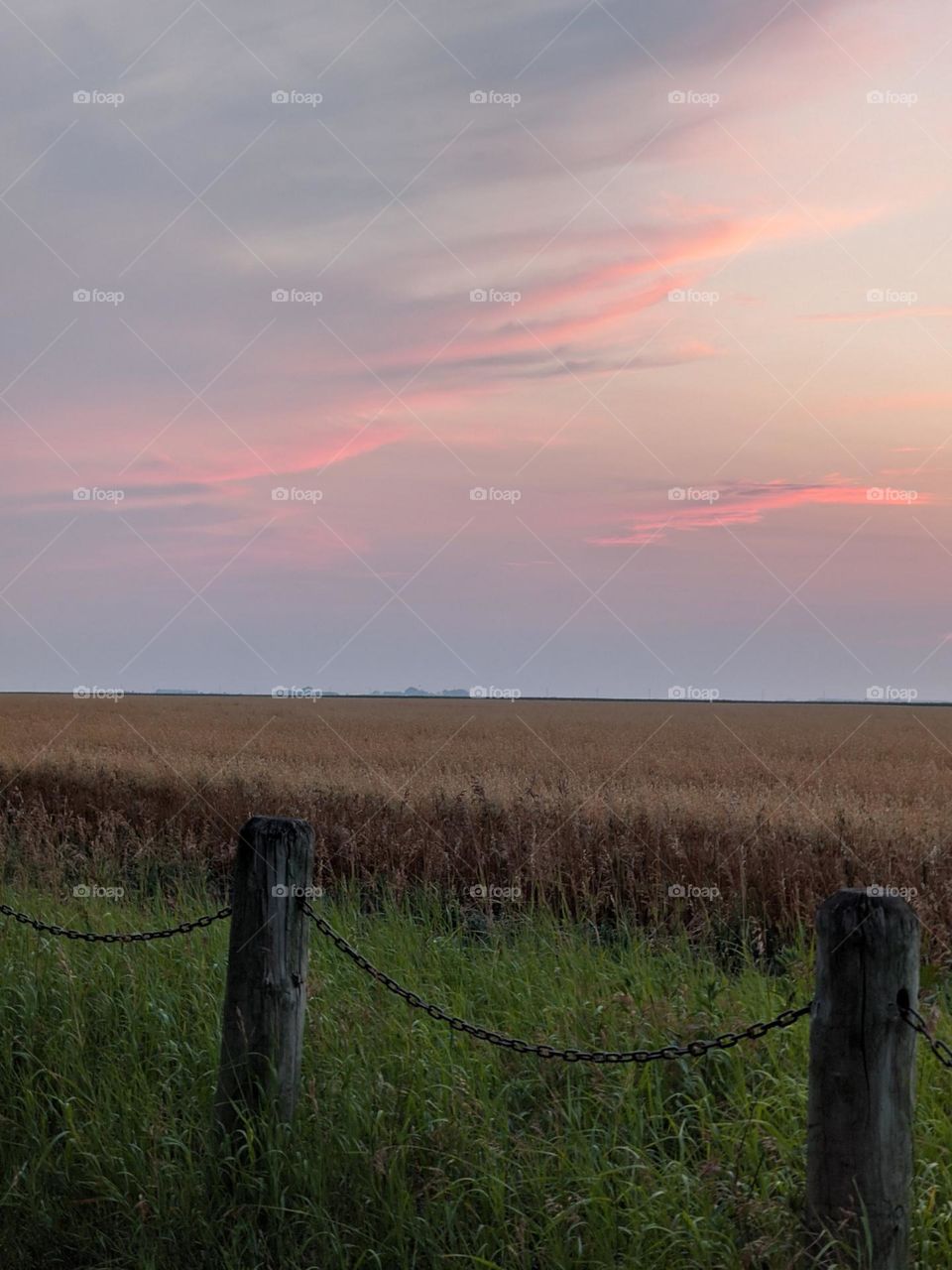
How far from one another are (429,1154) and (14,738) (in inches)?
1004

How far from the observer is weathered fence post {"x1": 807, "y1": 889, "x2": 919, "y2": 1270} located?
3201 millimetres

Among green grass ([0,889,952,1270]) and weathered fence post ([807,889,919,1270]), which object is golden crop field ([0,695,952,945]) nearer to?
green grass ([0,889,952,1270])

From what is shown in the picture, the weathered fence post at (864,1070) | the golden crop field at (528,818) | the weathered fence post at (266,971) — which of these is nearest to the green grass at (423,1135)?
the weathered fence post at (266,971)

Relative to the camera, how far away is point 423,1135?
4359 millimetres

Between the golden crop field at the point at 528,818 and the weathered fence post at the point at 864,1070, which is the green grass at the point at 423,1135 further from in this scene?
the golden crop field at the point at 528,818

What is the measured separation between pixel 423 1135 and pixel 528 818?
26.3 feet

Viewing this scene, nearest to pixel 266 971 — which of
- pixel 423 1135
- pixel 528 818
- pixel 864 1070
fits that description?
pixel 423 1135

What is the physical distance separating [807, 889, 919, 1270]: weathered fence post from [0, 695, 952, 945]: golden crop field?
176 inches

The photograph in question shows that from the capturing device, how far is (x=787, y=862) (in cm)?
1016

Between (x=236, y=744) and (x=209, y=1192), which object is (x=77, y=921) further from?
(x=236, y=744)

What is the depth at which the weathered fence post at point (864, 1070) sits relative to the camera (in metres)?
3.20

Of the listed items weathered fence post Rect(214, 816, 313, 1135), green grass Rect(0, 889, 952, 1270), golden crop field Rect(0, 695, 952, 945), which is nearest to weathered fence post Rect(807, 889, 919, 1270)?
green grass Rect(0, 889, 952, 1270)

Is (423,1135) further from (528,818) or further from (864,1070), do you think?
(528,818)

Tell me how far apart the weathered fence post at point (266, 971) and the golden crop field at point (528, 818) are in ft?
12.2
